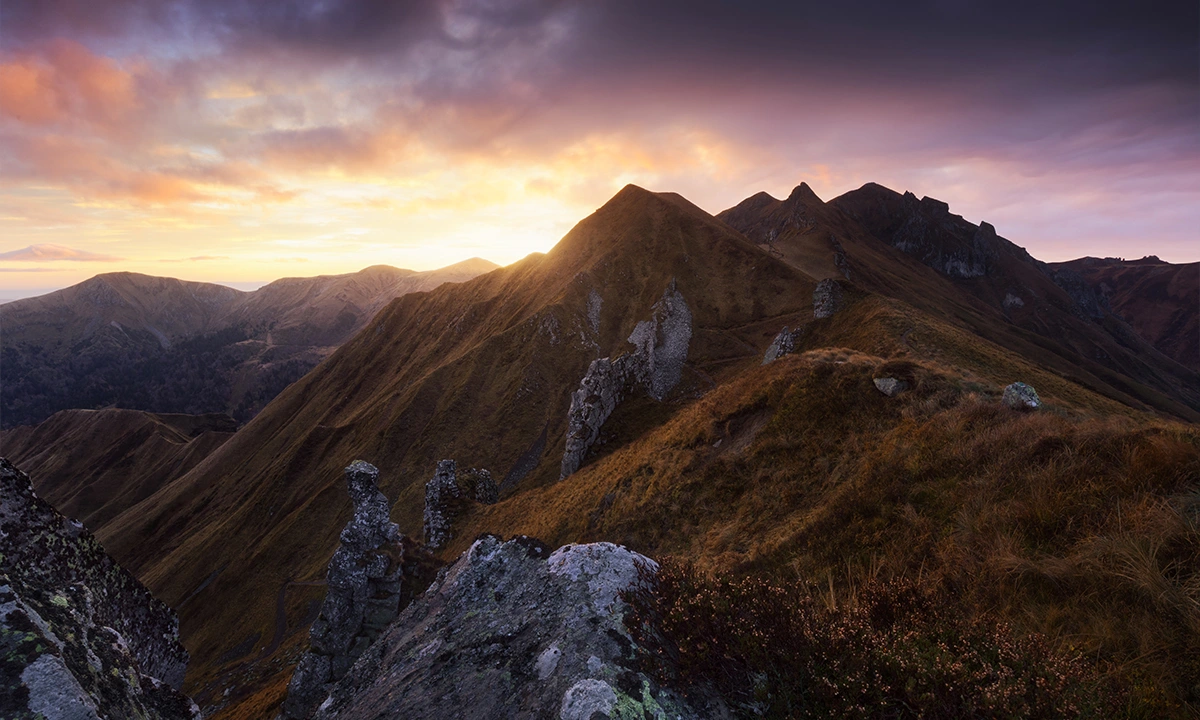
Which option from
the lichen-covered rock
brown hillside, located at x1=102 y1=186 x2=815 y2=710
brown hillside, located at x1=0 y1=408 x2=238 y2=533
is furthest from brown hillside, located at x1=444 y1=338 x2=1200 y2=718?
brown hillside, located at x1=0 y1=408 x2=238 y2=533

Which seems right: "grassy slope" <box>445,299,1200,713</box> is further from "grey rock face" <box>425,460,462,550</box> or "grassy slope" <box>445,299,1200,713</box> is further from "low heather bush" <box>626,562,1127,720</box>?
"grey rock face" <box>425,460,462,550</box>

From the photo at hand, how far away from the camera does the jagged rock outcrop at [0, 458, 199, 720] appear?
4777mm

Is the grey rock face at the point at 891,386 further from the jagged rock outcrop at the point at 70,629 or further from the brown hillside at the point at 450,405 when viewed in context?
the brown hillside at the point at 450,405

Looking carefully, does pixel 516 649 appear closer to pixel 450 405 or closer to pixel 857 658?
pixel 857 658

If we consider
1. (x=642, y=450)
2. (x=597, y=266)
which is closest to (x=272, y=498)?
(x=597, y=266)

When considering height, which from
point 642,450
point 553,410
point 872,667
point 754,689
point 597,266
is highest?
point 597,266

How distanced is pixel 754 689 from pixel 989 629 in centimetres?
285

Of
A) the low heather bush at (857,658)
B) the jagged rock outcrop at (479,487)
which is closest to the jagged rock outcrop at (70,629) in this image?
the low heather bush at (857,658)

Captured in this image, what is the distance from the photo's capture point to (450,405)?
99312 millimetres

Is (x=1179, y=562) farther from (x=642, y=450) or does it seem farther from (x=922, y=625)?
(x=642, y=450)

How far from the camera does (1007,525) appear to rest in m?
7.39

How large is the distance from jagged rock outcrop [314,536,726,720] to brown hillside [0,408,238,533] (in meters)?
184

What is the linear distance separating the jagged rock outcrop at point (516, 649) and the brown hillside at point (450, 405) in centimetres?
5597

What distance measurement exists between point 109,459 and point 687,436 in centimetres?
23509
